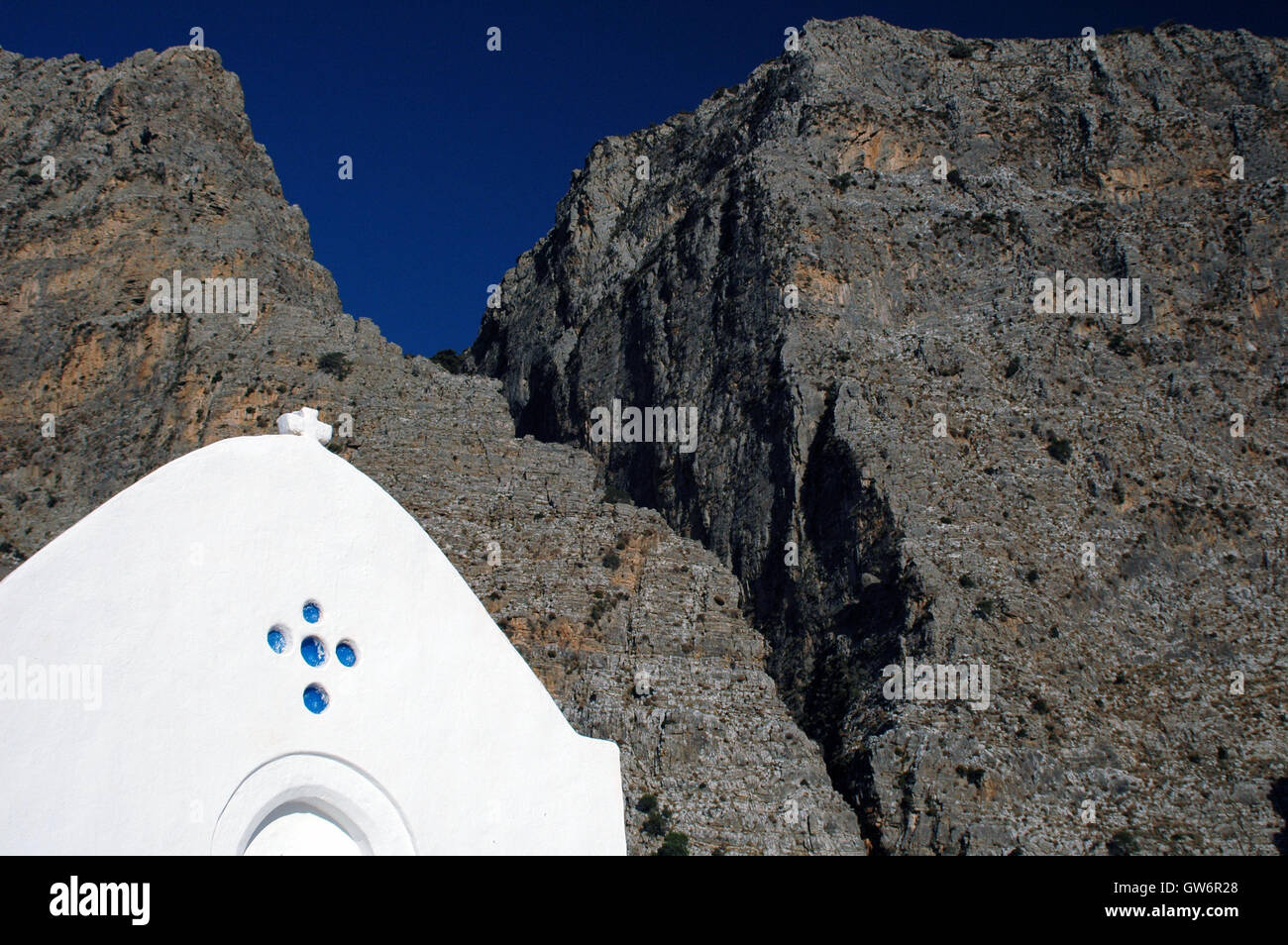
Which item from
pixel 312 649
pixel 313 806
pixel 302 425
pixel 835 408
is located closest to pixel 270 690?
pixel 312 649

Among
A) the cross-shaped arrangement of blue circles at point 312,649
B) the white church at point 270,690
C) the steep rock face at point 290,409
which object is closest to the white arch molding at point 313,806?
the white church at point 270,690

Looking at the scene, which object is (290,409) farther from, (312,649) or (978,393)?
(312,649)

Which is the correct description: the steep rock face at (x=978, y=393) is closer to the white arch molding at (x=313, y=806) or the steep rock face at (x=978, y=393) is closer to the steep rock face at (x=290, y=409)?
the steep rock face at (x=290, y=409)

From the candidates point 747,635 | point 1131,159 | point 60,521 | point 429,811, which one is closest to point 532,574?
point 747,635

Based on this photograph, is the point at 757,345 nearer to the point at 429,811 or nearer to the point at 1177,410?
the point at 1177,410

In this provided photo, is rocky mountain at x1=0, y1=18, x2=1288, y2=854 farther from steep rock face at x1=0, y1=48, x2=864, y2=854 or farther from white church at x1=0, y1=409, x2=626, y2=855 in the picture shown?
white church at x1=0, y1=409, x2=626, y2=855
